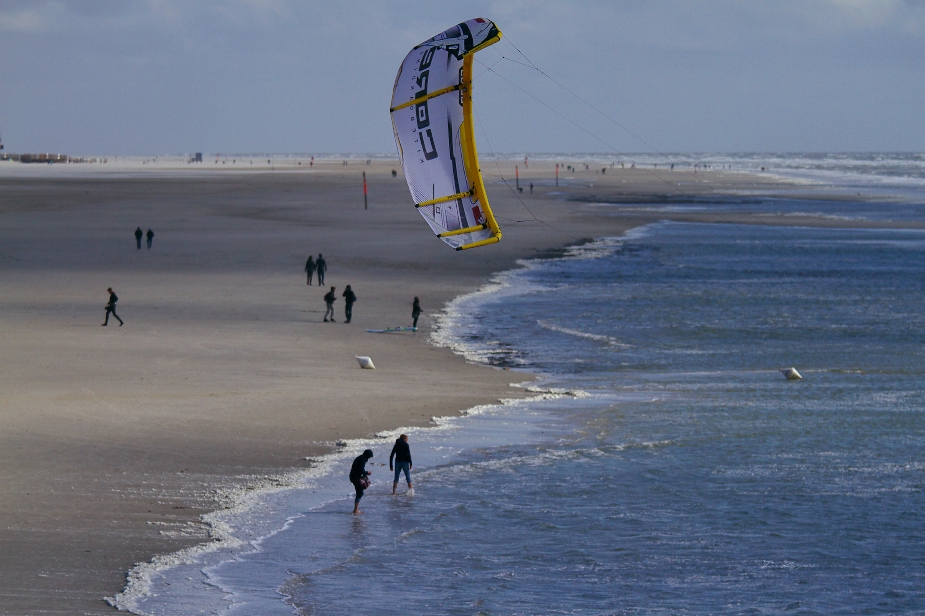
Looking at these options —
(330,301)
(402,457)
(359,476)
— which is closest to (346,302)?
(330,301)

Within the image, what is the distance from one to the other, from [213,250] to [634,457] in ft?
106

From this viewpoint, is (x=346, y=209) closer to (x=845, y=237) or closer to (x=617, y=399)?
(x=845, y=237)

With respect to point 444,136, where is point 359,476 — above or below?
below

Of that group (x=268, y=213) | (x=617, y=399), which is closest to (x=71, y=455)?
(x=617, y=399)

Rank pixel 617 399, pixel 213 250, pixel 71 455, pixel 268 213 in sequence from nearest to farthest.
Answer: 1. pixel 71 455
2. pixel 617 399
3. pixel 213 250
4. pixel 268 213

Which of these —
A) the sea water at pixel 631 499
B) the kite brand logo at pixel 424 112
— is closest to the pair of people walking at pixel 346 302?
the sea water at pixel 631 499

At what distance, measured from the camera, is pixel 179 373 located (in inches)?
889

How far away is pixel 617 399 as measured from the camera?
2162 cm

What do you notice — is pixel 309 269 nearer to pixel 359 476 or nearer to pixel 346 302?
pixel 346 302

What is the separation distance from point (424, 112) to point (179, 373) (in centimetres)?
966

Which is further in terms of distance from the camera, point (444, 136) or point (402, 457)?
point (444, 136)

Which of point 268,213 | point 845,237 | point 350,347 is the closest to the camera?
point 350,347

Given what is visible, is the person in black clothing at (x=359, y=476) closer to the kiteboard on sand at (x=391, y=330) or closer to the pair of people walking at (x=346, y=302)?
the kiteboard on sand at (x=391, y=330)

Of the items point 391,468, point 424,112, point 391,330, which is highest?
point 424,112
